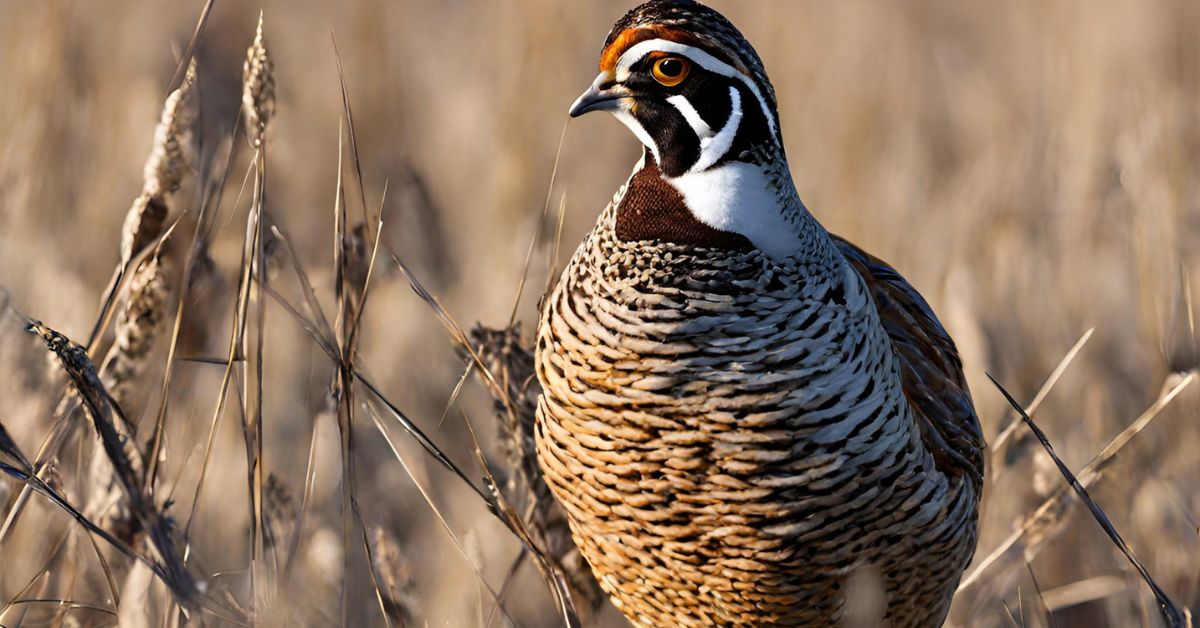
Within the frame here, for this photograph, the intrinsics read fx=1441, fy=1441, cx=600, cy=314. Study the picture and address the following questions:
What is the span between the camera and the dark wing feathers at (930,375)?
119 inches

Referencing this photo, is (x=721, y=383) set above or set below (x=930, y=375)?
above

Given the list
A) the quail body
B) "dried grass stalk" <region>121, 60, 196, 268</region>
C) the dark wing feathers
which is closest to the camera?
"dried grass stalk" <region>121, 60, 196, 268</region>

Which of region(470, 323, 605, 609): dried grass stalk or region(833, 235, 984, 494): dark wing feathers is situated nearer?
region(833, 235, 984, 494): dark wing feathers

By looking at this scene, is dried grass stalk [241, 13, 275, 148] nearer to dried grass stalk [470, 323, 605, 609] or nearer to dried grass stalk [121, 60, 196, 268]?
dried grass stalk [121, 60, 196, 268]

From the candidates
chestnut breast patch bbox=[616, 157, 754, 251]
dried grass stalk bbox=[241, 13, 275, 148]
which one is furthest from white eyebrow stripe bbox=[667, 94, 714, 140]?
dried grass stalk bbox=[241, 13, 275, 148]

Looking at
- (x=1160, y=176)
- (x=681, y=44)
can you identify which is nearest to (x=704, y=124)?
(x=681, y=44)

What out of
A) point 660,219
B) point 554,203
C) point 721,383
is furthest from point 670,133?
point 554,203

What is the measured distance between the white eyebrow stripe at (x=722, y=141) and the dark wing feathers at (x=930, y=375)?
23.0 inches

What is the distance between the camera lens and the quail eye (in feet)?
8.54

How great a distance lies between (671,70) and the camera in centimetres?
262

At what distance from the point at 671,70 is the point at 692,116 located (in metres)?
0.10

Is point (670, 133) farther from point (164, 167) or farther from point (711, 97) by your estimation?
point (164, 167)

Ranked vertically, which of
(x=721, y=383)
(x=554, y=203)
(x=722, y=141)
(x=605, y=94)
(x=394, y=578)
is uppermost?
(x=554, y=203)

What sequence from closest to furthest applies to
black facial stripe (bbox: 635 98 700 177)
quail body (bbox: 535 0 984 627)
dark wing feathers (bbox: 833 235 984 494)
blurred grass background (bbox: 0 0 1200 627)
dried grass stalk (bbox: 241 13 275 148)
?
dried grass stalk (bbox: 241 13 275 148) < quail body (bbox: 535 0 984 627) < black facial stripe (bbox: 635 98 700 177) < dark wing feathers (bbox: 833 235 984 494) < blurred grass background (bbox: 0 0 1200 627)
